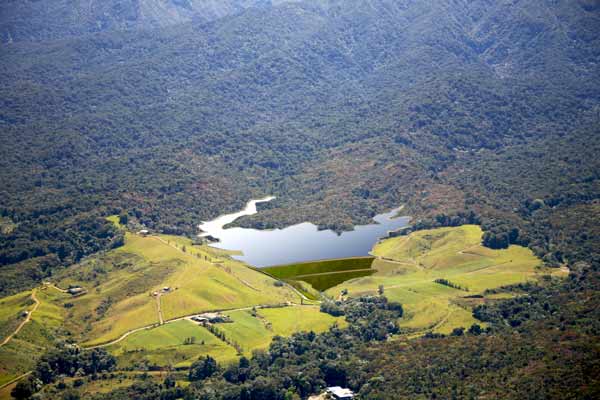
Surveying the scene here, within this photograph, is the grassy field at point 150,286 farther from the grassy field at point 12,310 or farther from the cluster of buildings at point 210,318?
the grassy field at point 12,310

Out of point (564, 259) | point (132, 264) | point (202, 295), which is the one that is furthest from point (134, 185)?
point (564, 259)

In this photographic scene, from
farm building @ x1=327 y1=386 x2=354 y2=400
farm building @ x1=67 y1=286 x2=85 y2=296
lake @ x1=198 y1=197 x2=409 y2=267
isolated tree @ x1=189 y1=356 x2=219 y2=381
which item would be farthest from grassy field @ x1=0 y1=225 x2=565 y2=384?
farm building @ x1=327 y1=386 x2=354 y2=400

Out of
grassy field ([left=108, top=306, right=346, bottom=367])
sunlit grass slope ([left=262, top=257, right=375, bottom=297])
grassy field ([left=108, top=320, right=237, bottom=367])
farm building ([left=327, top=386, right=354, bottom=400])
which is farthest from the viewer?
sunlit grass slope ([left=262, top=257, right=375, bottom=297])

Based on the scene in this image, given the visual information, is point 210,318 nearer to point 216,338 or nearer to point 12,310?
point 216,338

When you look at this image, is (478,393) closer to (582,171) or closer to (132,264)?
(132,264)

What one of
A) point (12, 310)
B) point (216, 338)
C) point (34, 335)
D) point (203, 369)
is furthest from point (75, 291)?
point (203, 369)

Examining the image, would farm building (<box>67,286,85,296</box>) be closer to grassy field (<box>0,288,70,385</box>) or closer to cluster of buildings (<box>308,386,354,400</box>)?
grassy field (<box>0,288,70,385</box>)
